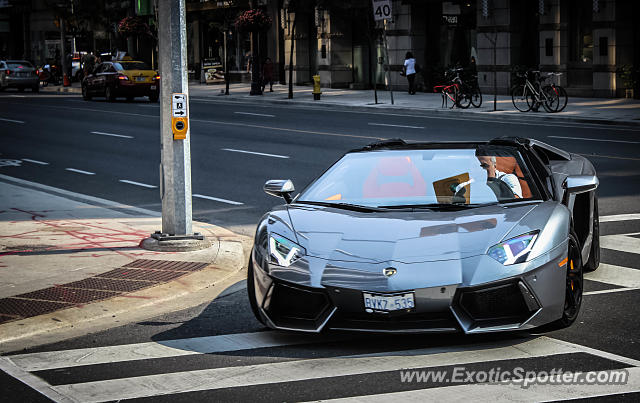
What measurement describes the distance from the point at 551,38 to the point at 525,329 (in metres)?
32.6

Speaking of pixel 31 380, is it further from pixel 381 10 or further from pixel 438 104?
pixel 381 10

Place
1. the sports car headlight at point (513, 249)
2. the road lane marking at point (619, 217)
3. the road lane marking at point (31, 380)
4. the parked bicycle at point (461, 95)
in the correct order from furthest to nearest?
1. the parked bicycle at point (461, 95)
2. the road lane marking at point (619, 217)
3. the sports car headlight at point (513, 249)
4. the road lane marking at point (31, 380)

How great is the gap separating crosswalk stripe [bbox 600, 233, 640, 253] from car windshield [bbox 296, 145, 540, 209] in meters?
2.81

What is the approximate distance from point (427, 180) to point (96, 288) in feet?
9.85

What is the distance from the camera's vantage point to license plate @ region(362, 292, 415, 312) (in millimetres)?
5910

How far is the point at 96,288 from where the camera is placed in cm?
826

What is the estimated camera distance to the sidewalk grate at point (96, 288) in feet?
24.8

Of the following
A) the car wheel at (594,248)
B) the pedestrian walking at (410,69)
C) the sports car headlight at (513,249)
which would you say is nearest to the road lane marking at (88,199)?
the car wheel at (594,248)

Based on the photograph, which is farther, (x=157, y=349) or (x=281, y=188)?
(x=281, y=188)

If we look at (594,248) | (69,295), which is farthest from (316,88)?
(69,295)

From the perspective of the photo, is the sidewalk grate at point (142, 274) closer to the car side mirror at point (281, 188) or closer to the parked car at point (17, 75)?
the car side mirror at point (281, 188)

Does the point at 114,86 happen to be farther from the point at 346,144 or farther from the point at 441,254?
the point at 441,254

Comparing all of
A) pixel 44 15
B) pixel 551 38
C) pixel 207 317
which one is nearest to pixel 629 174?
pixel 207 317

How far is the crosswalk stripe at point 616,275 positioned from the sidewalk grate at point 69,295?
416 centimetres
